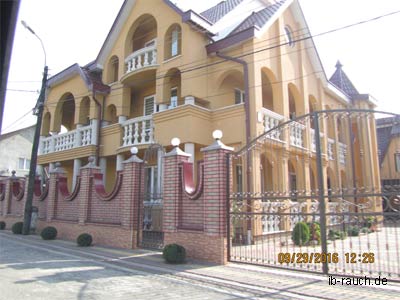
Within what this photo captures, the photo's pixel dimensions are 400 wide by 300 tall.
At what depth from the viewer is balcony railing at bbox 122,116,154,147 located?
14.7 meters

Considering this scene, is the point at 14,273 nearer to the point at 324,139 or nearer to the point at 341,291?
the point at 341,291

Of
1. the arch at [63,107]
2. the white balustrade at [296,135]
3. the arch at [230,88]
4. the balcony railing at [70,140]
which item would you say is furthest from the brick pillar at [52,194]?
the white balustrade at [296,135]

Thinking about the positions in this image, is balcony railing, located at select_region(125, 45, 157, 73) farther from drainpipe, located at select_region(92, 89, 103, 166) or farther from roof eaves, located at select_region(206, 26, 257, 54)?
roof eaves, located at select_region(206, 26, 257, 54)

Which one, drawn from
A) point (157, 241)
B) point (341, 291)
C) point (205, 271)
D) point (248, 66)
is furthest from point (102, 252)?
point (248, 66)

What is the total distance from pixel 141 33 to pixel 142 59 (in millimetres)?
2895

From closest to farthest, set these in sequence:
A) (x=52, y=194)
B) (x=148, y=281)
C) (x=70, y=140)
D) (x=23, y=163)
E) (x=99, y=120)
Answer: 1. (x=148, y=281)
2. (x=52, y=194)
3. (x=99, y=120)
4. (x=70, y=140)
5. (x=23, y=163)

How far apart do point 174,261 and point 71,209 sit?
7.09 metres

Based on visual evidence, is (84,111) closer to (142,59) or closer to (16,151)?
(142,59)

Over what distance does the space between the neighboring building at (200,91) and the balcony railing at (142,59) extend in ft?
0.17

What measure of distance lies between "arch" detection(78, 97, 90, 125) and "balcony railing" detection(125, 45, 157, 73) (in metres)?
3.69

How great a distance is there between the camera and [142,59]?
1616 cm

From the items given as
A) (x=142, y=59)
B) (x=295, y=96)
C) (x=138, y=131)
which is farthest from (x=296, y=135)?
(x=142, y=59)

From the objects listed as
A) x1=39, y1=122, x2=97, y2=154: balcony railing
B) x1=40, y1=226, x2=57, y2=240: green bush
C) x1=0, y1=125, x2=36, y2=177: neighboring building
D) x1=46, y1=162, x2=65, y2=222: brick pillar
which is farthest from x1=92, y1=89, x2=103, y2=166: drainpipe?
x1=0, y1=125, x2=36, y2=177: neighboring building

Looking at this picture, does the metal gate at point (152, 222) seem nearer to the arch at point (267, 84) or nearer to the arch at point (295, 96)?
the arch at point (267, 84)
